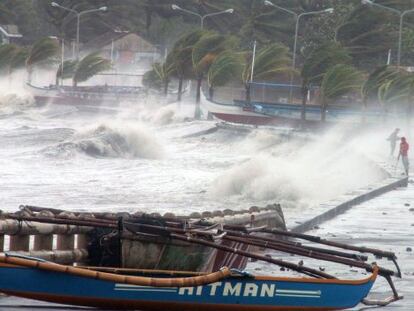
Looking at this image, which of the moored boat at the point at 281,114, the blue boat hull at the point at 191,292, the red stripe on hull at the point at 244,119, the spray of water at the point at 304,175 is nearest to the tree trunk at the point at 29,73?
the red stripe on hull at the point at 244,119

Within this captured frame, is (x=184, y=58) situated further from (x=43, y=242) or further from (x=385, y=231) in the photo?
(x=43, y=242)

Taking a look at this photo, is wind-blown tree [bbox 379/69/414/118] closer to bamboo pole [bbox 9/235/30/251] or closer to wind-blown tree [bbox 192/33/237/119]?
wind-blown tree [bbox 192/33/237/119]

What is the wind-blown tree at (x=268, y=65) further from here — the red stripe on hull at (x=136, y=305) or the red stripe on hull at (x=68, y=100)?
the red stripe on hull at (x=136, y=305)

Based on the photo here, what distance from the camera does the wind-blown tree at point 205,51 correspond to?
269 ft

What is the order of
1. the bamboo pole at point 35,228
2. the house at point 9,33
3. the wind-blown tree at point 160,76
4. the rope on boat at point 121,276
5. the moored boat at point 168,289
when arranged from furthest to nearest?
1. the house at point 9,33
2. the wind-blown tree at point 160,76
3. the bamboo pole at point 35,228
4. the moored boat at point 168,289
5. the rope on boat at point 121,276

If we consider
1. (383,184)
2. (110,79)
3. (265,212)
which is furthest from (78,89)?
(265,212)

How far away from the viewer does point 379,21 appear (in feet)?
326

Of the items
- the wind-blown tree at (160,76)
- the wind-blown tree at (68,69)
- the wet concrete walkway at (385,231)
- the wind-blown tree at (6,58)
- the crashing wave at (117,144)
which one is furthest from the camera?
the wind-blown tree at (6,58)

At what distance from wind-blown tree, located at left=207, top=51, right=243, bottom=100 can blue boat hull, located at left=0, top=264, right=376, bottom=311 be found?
6629 cm

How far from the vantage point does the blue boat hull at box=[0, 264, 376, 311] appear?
1163 centimetres

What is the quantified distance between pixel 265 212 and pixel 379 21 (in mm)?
82569

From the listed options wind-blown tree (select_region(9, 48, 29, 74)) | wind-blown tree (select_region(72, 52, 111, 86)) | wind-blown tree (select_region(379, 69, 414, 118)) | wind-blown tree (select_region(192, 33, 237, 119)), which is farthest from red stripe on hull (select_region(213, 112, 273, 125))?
wind-blown tree (select_region(9, 48, 29, 74))

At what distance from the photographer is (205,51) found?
3342 inches

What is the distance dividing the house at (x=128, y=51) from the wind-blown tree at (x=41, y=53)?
46.7ft
